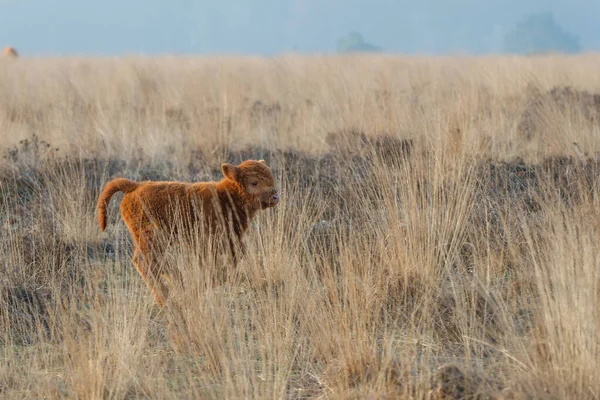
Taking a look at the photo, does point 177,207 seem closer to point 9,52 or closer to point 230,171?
point 230,171

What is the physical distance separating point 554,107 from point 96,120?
509 centimetres

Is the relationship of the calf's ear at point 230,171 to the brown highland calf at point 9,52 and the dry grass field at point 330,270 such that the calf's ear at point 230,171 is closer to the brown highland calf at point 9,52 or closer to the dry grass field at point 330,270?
the dry grass field at point 330,270

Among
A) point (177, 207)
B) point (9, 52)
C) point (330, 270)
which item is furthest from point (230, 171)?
point (9, 52)

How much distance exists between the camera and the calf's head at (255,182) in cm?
429

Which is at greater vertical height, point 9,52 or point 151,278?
point 9,52

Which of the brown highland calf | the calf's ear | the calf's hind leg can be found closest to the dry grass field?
the calf's hind leg

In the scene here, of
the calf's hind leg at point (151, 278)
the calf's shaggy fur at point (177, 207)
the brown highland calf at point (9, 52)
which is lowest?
the calf's hind leg at point (151, 278)

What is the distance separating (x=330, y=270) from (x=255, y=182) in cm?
69

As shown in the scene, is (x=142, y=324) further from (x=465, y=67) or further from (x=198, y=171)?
(x=465, y=67)

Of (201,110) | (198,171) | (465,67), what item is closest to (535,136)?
(198,171)

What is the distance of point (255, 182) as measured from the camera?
4.30 meters

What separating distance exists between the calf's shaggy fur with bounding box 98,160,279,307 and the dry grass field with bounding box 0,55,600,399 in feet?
0.47

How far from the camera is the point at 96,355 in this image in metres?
3.43

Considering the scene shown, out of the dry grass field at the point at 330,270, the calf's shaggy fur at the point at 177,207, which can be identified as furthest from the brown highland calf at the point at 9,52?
the calf's shaggy fur at the point at 177,207
